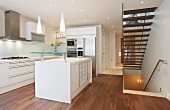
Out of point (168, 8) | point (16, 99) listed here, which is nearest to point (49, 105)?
point (16, 99)

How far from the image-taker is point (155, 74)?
12.5ft

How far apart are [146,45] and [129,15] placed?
61.6 inches

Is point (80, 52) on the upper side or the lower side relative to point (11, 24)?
lower

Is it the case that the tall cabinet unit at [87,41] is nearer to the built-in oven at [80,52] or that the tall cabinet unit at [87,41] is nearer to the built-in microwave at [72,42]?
the built-in oven at [80,52]

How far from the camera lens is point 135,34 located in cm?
489

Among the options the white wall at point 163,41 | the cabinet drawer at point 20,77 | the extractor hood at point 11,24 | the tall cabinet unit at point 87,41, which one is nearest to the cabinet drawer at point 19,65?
the cabinet drawer at point 20,77

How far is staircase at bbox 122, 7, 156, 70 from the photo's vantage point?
400cm

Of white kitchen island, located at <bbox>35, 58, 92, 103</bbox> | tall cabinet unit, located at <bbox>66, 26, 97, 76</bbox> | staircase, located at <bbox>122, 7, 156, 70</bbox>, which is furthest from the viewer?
tall cabinet unit, located at <bbox>66, 26, 97, 76</bbox>

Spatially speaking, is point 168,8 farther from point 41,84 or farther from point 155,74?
point 41,84

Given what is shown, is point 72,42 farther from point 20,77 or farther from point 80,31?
point 20,77

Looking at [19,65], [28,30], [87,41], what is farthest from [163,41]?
[28,30]

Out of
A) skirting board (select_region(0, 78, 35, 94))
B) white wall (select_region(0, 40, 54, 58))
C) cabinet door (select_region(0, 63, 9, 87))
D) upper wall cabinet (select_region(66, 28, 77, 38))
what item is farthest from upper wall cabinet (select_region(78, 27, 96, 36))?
cabinet door (select_region(0, 63, 9, 87))

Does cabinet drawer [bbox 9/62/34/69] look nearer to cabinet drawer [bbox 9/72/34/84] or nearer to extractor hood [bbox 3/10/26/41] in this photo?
cabinet drawer [bbox 9/72/34/84]

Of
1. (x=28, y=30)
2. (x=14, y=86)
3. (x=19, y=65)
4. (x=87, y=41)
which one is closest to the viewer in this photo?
(x=14, y=86)
